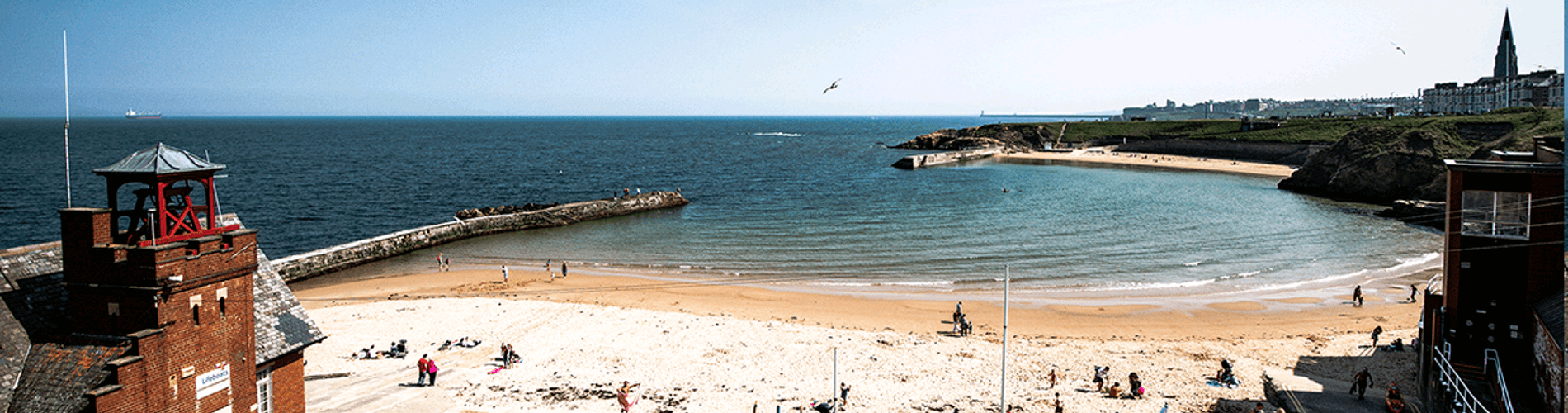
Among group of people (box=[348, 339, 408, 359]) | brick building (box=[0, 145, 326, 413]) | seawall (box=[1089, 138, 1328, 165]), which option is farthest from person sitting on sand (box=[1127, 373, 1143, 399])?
seawall (box=[1089, 138, 1328, 165])

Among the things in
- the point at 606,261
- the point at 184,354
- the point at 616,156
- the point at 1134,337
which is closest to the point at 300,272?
the point at 606,261

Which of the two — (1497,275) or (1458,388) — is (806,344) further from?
(1497,275)

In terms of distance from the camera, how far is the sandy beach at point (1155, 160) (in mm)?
99250

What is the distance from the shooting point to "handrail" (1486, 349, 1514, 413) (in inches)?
619

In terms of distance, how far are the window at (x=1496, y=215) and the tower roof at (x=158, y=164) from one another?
→ 2544cm

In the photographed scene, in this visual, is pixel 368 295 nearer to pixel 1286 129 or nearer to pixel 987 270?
pixel 987 270

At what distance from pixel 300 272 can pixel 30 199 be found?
4494 cm

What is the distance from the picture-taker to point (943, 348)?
27172 mm

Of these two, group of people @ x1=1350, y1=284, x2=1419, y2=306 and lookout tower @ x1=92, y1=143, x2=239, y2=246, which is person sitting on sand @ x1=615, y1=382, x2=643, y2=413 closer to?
lookout tower @ x1=92, y1=143, x2=239, y2=246

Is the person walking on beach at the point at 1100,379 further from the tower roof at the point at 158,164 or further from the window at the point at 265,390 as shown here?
the tower roof at the point at 158,164

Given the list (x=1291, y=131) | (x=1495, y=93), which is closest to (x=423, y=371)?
(x=1291, y=131)

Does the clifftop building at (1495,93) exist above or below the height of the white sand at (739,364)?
above

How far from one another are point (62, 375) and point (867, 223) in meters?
48.9

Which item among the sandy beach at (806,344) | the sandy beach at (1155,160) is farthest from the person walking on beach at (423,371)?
the sandy beach at (1155,160)
